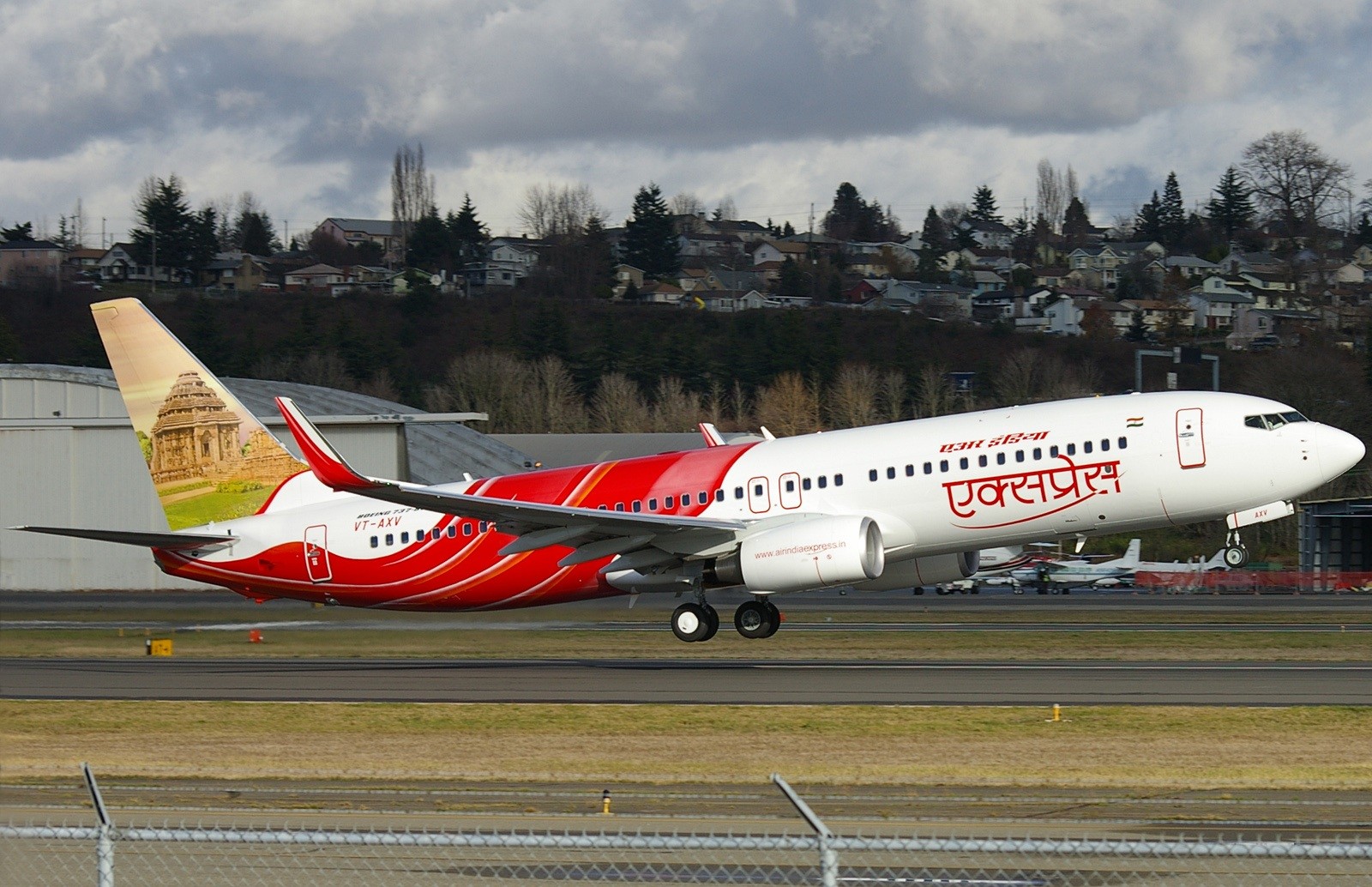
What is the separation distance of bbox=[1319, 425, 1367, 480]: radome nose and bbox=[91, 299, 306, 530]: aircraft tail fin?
828 inches

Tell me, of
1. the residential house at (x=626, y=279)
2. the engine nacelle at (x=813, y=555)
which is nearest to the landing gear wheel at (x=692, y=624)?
the engine nacelle at (x=813, y=555)

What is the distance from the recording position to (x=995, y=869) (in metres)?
11.3

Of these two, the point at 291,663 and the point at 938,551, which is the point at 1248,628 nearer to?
the point at 938,551

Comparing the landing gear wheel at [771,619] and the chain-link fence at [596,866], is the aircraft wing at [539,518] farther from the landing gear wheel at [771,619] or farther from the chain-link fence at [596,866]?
the chain-link fence at [596,866]

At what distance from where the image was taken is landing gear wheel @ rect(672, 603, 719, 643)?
30.5m

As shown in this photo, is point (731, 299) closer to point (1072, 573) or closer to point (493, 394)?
point (493, 394)

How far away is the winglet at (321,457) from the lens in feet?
89.2

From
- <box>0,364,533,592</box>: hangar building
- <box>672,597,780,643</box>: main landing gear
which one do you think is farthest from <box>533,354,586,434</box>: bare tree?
<box>672,597,780,643</box>: main landing gear

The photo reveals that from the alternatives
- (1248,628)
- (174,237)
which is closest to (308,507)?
(1248,628)

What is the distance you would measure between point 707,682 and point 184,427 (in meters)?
13.7

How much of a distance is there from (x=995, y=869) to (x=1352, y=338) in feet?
420

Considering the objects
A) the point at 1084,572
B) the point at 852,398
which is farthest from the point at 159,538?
the point at 852,398

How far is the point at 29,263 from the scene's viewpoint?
187875mm

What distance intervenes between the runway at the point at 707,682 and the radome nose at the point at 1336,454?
3.63m
